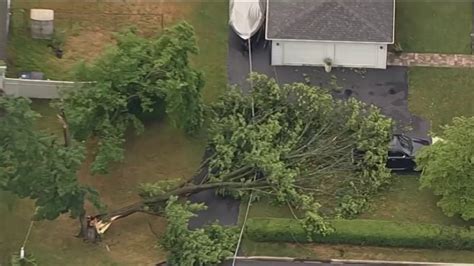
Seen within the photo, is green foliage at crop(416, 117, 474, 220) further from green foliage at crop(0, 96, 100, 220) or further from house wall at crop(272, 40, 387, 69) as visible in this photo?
green foliage at crop(0, 96, 100, 220)

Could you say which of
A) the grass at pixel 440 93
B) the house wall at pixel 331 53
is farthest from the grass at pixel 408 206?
the house wall at pixel 331 53

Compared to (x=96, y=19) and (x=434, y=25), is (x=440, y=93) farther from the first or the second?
(x=96, y=19)

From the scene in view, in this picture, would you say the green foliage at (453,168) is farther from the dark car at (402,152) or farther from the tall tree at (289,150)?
the tall tree at (289,150)

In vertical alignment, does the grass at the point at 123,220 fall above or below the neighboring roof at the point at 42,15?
below

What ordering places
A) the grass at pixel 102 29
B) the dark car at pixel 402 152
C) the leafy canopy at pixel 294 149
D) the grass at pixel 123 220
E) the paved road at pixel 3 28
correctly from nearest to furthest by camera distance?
the grass at pixel 123 220 < the leafy canopy at pixel 294 149 < the dark car at pixel 402 152 < the paved road at pixel 3 28 < the grass at pixel 102 29

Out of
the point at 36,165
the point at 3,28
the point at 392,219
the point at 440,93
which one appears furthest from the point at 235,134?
the point at 3,28
